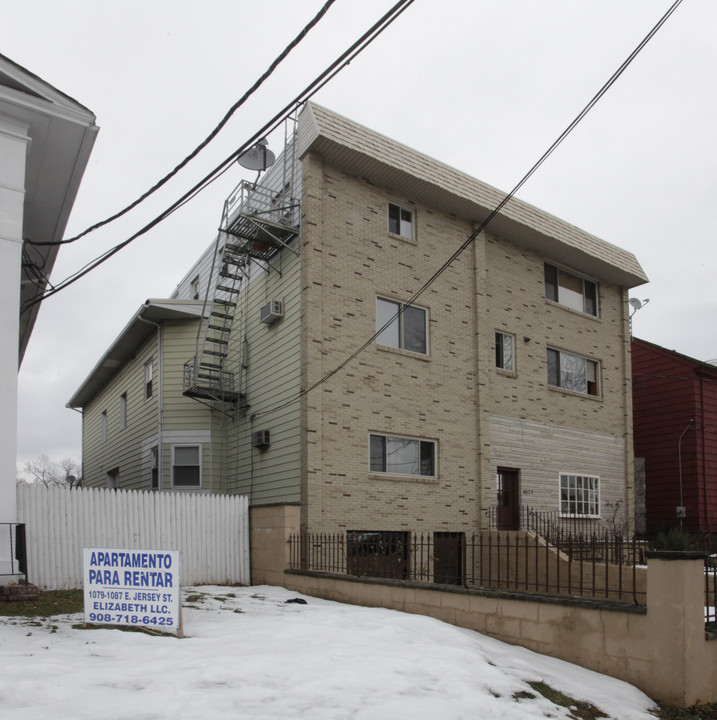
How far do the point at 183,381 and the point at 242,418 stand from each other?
2.21 metres

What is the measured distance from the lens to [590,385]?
78.7 feet

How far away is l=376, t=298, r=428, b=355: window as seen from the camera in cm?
1828

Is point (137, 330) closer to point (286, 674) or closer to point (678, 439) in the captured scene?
point (286, 674)

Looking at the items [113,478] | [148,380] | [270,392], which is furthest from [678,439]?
[113,478]

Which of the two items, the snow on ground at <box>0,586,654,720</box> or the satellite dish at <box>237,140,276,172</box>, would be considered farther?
the satellite dish at <box>237,140,276,172</box>

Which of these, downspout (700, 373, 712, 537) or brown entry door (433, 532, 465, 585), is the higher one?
downspout (700, 373, 712, 537)

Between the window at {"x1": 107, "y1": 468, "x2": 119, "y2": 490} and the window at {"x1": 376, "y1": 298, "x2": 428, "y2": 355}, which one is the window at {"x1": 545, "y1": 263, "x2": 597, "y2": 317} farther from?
the window at {"x1": 107, "y1": 468, "x2": 119, "y2": 490}

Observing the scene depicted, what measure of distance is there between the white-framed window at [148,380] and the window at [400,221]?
29.0 feet

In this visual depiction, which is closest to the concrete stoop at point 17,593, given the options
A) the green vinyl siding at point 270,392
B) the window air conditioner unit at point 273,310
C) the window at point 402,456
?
the green vinyl siding at point 270,392

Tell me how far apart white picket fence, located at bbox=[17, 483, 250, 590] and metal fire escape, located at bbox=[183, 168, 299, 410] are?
420 cm

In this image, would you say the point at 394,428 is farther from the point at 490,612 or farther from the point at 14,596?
the point at 14,596

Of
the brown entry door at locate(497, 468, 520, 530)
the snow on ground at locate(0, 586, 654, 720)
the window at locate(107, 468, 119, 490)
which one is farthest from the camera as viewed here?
the window at locate(107, 468, 119, 490)

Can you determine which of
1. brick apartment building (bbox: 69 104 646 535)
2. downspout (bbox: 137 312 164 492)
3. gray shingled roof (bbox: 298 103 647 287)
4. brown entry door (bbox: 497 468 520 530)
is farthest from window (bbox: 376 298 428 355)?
downspout (bbox: 137 312 164 492)

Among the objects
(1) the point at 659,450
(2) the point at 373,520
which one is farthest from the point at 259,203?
(1) the point at 659,450
